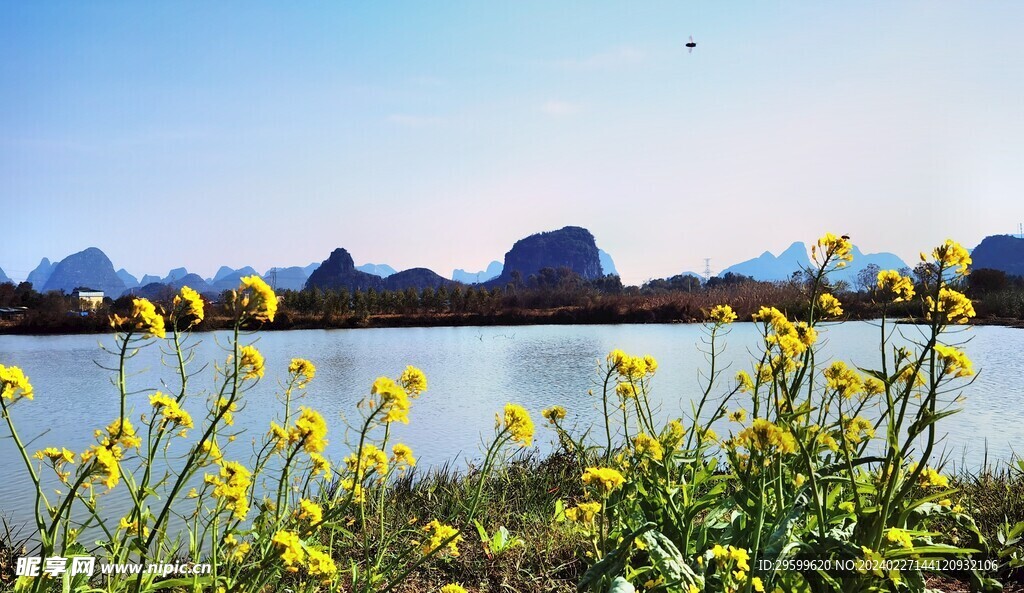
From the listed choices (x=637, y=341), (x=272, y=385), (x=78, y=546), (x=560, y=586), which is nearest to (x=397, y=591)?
(x=560, y=586)

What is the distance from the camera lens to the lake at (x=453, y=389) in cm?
609

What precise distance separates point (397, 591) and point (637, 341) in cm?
1704

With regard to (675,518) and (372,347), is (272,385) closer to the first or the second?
(372,347)

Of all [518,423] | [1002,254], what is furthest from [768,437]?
[1002,254]

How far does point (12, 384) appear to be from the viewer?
1521mm

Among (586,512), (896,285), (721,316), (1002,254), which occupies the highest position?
(1002,254)

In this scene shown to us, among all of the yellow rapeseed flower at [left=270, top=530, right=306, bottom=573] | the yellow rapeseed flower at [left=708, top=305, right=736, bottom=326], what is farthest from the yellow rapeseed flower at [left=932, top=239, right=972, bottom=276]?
the yellow rapeseed flower at [left=270, top=530, right=306, bottom=573]

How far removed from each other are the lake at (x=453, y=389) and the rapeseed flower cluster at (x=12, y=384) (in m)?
0.19

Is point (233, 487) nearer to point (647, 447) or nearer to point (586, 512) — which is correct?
point (586, 512)

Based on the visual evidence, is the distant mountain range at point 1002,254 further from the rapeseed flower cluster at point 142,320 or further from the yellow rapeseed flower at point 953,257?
the rapeseed flower cluster at point 142,320

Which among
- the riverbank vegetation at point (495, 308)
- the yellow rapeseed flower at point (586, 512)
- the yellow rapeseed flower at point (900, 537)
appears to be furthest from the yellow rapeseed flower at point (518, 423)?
the riverbank vegetation at point (495, 308)

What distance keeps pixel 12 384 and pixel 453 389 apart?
9024 millimetres

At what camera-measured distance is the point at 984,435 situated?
650 centimetres

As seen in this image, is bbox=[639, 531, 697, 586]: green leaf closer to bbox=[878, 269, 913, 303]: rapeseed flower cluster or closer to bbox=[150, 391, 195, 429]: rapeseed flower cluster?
bbox=[878, 269, 913, 303]: rapeseed flower cluster
